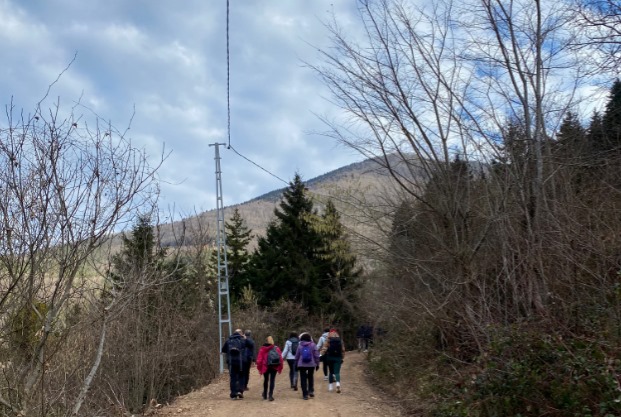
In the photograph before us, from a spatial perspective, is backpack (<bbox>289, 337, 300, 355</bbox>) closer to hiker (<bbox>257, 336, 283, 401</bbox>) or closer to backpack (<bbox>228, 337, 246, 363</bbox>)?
hiker (<bbox>257, 336, 283, 401</bbox>)

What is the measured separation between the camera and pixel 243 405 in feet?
45.3

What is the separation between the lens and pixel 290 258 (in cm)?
4278

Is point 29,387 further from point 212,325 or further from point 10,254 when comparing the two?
point 212,325

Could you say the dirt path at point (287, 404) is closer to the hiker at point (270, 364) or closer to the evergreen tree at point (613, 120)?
the hiker at point (270, 364)

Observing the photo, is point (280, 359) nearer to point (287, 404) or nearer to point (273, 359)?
point (273, 359)

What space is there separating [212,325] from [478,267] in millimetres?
16682

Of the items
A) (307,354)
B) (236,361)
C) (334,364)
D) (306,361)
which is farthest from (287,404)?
(334,364)

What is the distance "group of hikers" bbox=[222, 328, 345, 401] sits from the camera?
14391mm

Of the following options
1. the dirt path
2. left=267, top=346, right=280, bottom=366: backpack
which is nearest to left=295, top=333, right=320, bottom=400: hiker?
the dirt path

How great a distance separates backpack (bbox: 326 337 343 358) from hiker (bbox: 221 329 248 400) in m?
2.26

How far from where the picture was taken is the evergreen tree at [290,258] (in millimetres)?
42000

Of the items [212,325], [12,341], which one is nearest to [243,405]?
[12,341]

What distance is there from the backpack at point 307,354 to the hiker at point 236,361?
65.8 inches

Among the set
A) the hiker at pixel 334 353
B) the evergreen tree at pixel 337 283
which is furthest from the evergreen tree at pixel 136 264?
the evergreen tree at pixel 337 283
